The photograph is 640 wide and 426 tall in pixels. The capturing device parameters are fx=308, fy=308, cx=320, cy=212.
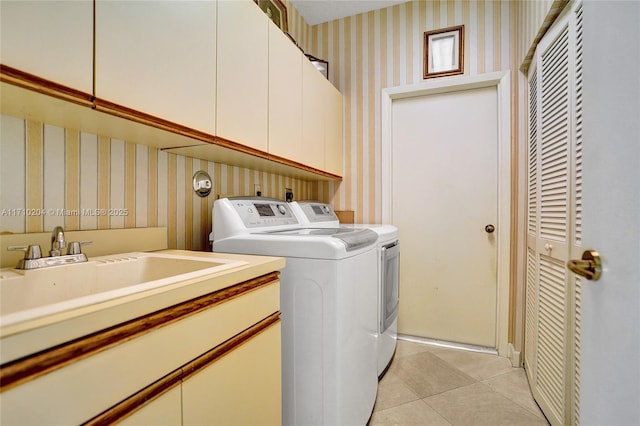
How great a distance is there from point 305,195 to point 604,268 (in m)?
2.28

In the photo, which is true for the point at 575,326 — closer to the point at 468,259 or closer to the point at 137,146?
the point at 468,259

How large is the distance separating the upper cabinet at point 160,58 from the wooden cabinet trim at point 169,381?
742mm

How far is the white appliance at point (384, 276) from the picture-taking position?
5.73 feet

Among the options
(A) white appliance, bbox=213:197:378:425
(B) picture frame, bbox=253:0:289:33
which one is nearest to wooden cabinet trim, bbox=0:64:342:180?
(A) white appliance, bbox=213:197:378:425

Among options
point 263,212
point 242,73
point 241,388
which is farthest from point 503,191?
point 241,388

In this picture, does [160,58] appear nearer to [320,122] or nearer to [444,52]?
[320,122]

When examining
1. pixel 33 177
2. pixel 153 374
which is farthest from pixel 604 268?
pixel 33 177

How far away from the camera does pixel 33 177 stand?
946 millimetres

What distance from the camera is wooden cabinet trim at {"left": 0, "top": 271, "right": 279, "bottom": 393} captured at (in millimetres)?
457

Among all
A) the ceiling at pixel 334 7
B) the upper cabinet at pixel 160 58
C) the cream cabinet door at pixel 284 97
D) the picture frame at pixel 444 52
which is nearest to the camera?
the upper cabinet at pixel 160 58

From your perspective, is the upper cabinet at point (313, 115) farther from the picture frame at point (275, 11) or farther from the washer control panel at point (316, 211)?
the picture frame at point (275, 11)

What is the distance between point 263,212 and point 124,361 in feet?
3.59

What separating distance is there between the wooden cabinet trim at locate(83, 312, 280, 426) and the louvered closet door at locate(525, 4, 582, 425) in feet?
4.19

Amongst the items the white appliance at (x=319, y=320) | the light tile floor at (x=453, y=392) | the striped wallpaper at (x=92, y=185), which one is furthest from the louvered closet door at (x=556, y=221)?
the striped wallpaper at (x=92, y=185)
